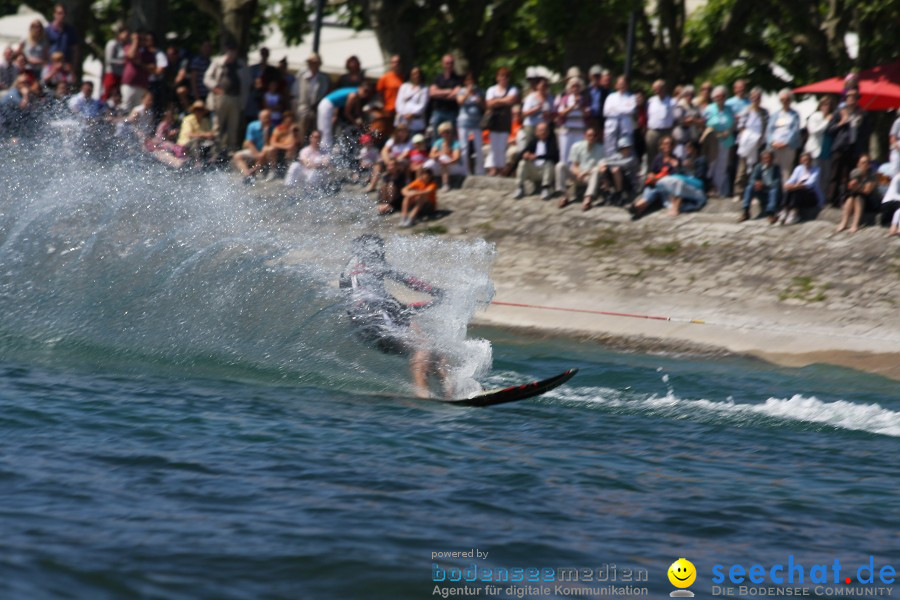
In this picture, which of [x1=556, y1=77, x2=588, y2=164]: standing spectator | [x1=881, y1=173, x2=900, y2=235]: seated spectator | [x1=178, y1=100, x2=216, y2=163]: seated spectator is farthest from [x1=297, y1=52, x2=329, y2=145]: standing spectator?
[x1=881, y1=173, x2=900, y2=235]: seated spectator

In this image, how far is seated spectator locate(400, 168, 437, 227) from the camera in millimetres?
19438

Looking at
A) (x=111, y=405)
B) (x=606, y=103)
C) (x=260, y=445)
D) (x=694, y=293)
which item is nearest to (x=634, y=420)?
(x=260, y=445)

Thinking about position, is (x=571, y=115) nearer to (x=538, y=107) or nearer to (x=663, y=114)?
(x=538, y=107)

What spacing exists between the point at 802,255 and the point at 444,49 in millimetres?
10943

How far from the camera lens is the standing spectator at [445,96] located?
772 inches

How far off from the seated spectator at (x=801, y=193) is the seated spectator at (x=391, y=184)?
5318 mm

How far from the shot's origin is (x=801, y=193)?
1741cm

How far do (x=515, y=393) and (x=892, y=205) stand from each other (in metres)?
7.31

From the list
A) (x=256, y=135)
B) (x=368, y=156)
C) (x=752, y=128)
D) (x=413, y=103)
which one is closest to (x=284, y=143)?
(x=256, y=135)

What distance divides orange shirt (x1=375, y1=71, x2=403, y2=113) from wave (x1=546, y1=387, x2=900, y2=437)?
8.41 metres

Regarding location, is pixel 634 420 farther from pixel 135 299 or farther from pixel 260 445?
pixel 135 299

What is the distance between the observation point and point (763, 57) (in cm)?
2491

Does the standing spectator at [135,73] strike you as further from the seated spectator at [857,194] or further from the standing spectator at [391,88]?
the seated spectator at [857,194]

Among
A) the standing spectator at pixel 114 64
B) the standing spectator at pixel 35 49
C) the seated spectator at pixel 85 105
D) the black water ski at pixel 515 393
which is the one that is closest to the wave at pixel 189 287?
the black water ski at pixel 515 393
